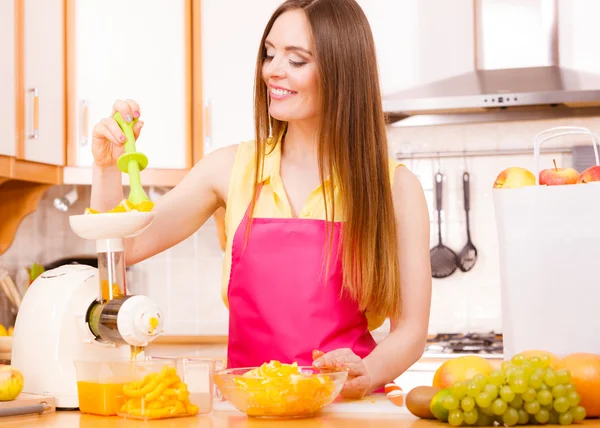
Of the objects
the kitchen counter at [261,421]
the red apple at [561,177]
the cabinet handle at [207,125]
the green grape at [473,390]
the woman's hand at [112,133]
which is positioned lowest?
the kitchen counter at [261,421]

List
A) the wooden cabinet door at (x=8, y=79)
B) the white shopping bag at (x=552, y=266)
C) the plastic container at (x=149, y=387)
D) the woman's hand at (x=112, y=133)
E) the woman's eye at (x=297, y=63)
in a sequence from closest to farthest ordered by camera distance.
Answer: the plastic container at (x=149, y=387)
the woman's hand at (x=112, y=133)
the white shopping bag at (x=552, y=266)
the woman's eye at (x=297, y=63)
the wooden cabinet door at (x=8, y=79)

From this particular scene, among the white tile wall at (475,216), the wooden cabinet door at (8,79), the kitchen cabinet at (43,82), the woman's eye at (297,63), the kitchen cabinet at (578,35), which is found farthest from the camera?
the white tile wall at (475,216)

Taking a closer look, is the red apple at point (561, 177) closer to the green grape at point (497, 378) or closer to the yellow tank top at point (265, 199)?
the yellow tank top at point (265, 199)

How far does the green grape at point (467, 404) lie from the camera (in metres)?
0.98

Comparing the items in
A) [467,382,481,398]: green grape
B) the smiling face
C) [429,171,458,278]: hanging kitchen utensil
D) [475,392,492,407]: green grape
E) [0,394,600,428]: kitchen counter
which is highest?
the smiling face

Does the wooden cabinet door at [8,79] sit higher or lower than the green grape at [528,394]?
higher

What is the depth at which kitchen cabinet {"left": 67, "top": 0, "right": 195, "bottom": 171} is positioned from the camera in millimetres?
2967

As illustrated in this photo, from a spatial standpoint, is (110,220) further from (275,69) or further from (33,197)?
(33,197)

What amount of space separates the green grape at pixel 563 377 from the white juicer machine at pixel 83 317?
484 millimetres

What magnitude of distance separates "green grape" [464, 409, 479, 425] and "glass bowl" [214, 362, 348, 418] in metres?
0.18

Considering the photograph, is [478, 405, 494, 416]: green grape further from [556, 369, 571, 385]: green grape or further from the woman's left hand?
the woman's left hand

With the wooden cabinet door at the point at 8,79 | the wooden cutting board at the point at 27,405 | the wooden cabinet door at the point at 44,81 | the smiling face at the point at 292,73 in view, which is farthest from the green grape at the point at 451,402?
the wooden cabinet door at the point at 44,81

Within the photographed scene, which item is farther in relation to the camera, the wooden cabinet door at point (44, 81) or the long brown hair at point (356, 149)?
the wooden cabinet door at point (44, 81)

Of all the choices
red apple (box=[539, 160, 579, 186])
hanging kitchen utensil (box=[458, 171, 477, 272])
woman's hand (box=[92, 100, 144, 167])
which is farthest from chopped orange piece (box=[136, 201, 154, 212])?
hanging kitchen utensil (box=[458, 171, 477, 272])
